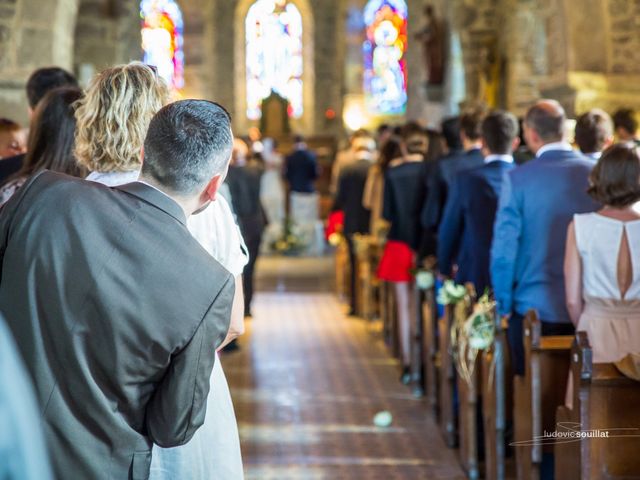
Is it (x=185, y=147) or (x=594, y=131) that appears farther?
(x=594, y=131)

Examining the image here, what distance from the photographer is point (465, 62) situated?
1523cm

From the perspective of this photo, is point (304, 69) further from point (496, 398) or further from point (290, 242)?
point (496, 398)

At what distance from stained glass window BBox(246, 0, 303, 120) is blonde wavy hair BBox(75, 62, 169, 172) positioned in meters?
22.3

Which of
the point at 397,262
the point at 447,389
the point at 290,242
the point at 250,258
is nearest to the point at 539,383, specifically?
the point at 447,389

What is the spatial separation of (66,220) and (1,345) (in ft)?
4.04

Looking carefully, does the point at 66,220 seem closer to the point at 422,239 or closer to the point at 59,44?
the point at 422,239

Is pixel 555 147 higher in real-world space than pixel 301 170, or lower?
higher

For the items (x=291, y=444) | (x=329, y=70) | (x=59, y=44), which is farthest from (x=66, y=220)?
(x=329, y=70)

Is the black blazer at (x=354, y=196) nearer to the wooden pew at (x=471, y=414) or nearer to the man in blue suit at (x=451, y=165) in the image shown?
the man in blue suit at (x=451, y=165)

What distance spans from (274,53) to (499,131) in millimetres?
20041

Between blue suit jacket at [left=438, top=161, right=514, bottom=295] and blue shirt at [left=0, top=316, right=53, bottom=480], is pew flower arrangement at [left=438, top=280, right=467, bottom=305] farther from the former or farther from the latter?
blue shirt at [left=0, top=316, right=53, bottom=480]

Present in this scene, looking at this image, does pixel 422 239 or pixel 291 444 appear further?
pixel 422 239

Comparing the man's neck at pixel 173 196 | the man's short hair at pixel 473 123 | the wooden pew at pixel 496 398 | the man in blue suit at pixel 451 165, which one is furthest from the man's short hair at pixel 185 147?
the man's short hair at pixel 473 123

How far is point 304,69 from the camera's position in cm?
2481
